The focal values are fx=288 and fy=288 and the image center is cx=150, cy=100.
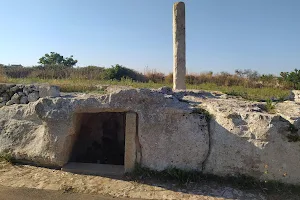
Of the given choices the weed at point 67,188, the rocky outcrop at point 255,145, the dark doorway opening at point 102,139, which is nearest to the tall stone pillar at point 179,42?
the dark doorway opening at point 102,139

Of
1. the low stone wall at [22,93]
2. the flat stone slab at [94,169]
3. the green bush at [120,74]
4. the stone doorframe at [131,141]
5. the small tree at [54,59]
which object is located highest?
the small tree at [54,59]

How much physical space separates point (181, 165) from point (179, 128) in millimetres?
525

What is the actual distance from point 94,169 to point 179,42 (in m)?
6.75

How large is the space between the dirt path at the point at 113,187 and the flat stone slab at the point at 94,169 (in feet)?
0.32

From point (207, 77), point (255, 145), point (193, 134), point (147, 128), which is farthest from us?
point (207, 77)

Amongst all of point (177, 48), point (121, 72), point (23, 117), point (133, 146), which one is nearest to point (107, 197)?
point (133, 146)

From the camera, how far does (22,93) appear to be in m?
8.84

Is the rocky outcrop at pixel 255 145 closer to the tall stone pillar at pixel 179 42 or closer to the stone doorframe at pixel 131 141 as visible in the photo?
the stone doorframe at pixel 131 141

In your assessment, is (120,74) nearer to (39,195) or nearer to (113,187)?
(113,187)

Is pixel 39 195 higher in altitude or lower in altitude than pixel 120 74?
lower

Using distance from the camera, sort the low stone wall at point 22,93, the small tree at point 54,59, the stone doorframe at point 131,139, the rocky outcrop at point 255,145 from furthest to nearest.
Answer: the small tree at point 54,59
the low stone wall at point 22,93
the stone doorframe at point 131,139
the rocky outcrop at point 255,145

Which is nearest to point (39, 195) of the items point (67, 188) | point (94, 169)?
point (67, 188)

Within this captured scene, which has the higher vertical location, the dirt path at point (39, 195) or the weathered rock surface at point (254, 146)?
the weathered rock surface at point (254, 146)

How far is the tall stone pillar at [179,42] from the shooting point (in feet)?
33.2
